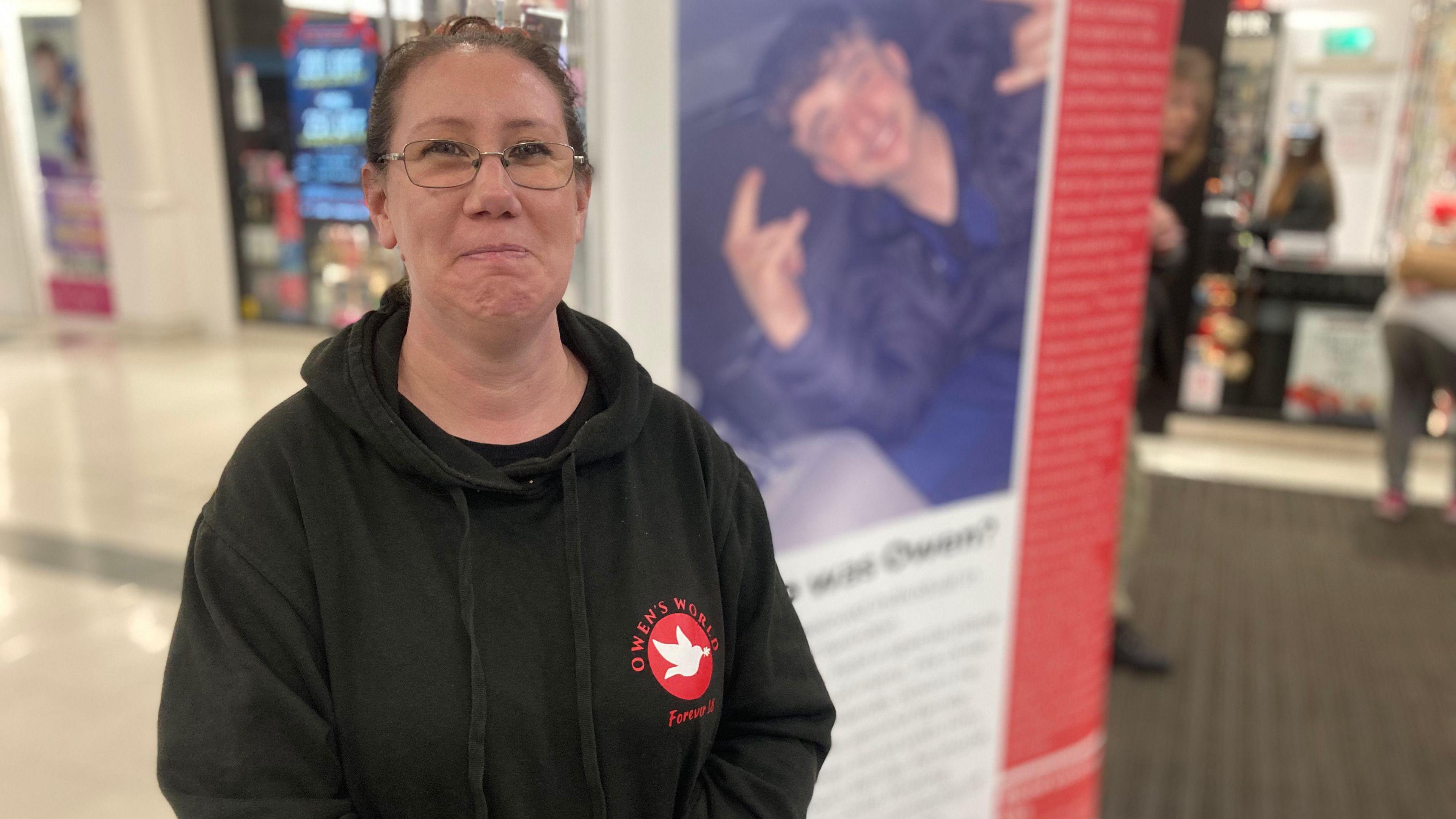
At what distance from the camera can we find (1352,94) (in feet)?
→ 25.6

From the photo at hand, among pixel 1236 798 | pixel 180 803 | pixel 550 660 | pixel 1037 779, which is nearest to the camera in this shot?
pixel 180 803

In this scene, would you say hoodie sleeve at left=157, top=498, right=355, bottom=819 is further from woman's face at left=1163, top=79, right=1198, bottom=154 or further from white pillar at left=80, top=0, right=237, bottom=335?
white pillar at left=80, top=0, right=237, bottom=335

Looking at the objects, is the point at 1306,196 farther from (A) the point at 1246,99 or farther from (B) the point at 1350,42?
(B) the point at 1350,42

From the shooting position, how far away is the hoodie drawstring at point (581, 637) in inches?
36.8

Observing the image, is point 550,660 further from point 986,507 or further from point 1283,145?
point 1283,145

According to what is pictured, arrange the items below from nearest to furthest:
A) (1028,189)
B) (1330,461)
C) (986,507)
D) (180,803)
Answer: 1. (180,803)
2. (1028,189)
3. (986,507)
4. (1330,461)

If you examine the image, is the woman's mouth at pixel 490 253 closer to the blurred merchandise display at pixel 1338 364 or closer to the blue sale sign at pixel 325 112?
the blurred merchandise display at pixel 1338 364

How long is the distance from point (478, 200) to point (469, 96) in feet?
0.30

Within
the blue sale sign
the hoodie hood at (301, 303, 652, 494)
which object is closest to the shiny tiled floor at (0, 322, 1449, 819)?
the hoodie hood at (301, 303, 652, 494)

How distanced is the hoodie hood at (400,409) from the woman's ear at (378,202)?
0.26 feet

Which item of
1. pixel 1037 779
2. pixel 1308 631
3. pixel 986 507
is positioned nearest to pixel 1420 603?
pixel 1308 631

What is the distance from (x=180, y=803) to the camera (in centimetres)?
83

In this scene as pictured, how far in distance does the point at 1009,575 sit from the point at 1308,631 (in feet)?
8.16

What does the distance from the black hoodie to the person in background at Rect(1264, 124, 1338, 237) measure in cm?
658
